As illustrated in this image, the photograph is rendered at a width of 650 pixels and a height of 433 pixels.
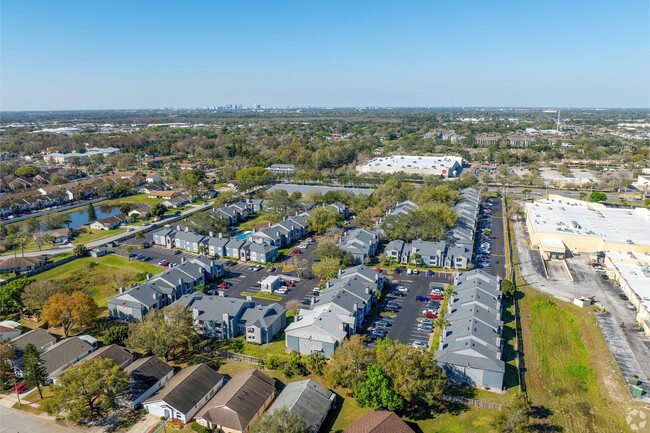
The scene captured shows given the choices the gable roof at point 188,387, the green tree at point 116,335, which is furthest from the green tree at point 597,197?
the green tree at point 116,335

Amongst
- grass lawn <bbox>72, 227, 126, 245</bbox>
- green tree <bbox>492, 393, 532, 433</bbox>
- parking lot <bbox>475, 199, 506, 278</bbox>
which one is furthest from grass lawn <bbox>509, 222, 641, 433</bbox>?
grass lawn <bbox>72, 227, 126, 245</bbox>

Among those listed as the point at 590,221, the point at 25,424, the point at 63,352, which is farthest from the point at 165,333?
the point at 590,221

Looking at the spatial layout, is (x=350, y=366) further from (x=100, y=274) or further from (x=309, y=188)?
(x=309, y=188)

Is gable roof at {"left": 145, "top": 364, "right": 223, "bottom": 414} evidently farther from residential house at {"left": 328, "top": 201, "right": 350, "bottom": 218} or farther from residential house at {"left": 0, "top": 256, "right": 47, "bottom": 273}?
residential house at {"left": 328, "top": 201, "right": 350, "bottom": 218}

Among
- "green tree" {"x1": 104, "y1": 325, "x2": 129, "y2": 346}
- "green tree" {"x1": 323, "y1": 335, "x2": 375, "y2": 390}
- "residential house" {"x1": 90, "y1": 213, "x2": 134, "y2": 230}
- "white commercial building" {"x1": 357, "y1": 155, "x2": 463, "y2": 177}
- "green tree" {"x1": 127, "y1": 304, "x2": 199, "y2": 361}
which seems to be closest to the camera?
"green tree" {"x1": 323, "y1": 335, "x2": 375, "y2": 390}

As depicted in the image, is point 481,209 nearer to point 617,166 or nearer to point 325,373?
point 325,373
